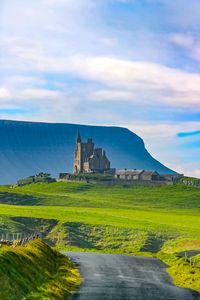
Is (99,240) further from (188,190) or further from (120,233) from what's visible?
(188,190)

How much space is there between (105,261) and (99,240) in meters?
33.5

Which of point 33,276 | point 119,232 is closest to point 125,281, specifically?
point 33,276

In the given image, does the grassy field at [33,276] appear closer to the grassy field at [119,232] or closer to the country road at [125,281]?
the country road at [125,281]

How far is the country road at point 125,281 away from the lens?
4175 cm

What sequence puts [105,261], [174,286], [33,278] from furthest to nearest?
1. [105,261]
2. [174,286]
3. [33,278]

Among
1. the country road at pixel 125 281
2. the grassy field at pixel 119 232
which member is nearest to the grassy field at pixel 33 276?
the country road at pixel 125 281

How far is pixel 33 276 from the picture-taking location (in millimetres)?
42938

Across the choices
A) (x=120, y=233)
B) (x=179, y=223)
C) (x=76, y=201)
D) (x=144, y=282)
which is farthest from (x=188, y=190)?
(x=144, y=282)

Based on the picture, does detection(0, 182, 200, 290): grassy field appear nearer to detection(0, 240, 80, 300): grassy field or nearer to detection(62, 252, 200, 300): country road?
detection(62, 252, 200, 300): country road

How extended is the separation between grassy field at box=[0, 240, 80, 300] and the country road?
1.04 metres

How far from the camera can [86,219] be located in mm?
113875

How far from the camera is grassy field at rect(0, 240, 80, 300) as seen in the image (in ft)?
120

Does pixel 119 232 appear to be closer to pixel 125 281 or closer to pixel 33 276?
pixel 125 281

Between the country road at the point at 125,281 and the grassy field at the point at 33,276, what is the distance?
3.40ft
